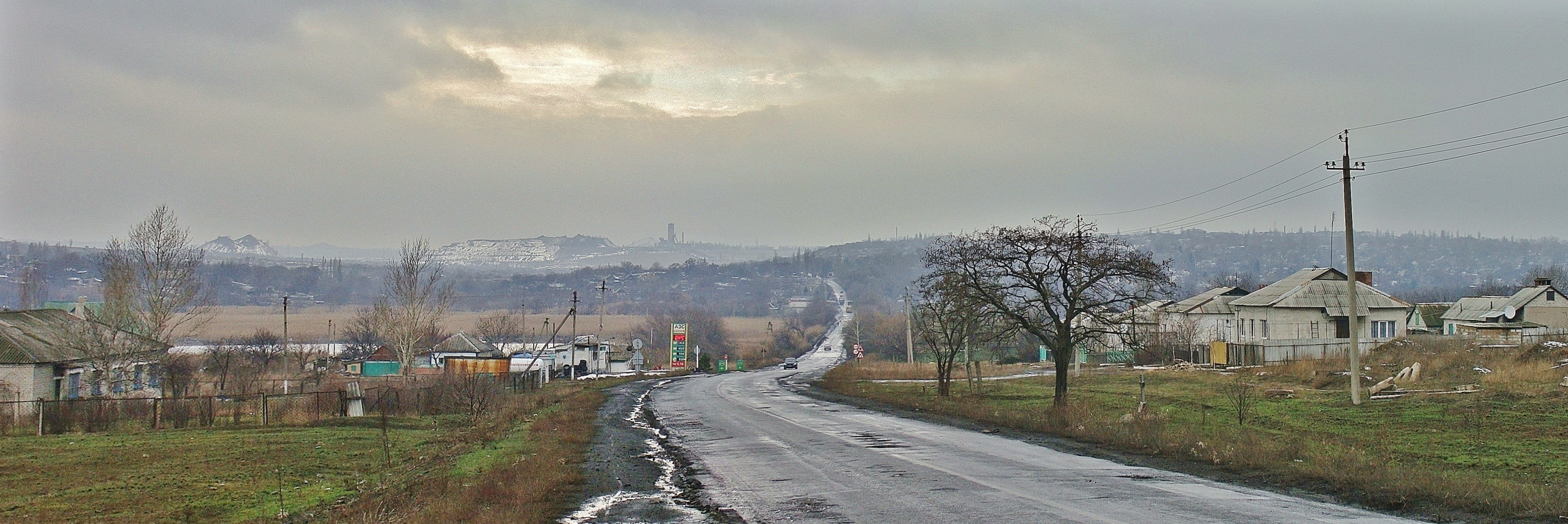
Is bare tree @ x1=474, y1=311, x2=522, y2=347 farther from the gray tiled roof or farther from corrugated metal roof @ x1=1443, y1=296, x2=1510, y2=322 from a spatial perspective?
corrugated metal roof @ x1=1443, y1=296, x2=1510, y2=322

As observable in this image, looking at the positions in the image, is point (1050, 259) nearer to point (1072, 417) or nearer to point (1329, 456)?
point (1072, 417)

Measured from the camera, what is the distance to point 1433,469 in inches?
583

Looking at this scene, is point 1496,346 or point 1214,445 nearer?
point 1214,445

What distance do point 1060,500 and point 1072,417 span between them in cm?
1160

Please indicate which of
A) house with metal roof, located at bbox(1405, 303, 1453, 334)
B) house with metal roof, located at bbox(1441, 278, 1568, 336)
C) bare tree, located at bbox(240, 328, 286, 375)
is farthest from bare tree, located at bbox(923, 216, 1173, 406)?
house with metal roof, located at bbox(1405, 303, 1453, 334)

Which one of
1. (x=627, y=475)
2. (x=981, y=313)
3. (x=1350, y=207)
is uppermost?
(x=1350, y=207)

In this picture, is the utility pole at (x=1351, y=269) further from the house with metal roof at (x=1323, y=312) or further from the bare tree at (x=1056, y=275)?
the house with metal roof at (x=1323, y=312)

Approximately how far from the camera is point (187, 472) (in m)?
19.7

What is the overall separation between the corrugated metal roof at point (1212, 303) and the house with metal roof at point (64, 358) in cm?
6124

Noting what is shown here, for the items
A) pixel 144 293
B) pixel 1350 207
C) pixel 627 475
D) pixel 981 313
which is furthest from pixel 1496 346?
pixel 144 293

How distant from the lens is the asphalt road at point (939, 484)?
11516 mm

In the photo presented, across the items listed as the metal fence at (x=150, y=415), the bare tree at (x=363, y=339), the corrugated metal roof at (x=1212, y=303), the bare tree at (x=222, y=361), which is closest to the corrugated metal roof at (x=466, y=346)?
the bare tree at (x=363, y=339)

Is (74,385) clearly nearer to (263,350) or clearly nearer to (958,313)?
(958,313)

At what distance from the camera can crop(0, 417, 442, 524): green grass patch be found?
1519 centimetres
